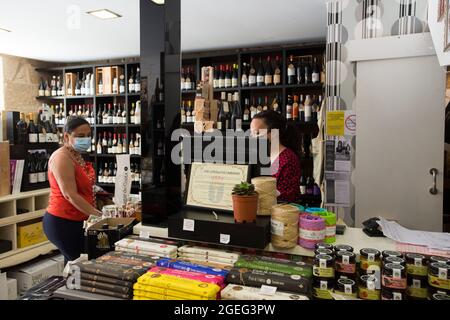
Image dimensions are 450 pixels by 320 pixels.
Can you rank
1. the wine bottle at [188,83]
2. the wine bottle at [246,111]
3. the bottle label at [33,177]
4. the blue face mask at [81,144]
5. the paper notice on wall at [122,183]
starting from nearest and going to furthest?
the paper notice on wall at [122,183]
the blue face mask at [81,144]
the bottle label at [33,177]
the wine bottle at [246,111]
the wine bottle at [188,83]

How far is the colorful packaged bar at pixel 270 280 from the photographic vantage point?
1188 mm

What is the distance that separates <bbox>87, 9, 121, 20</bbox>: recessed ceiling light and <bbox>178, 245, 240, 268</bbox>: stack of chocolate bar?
9.43ft

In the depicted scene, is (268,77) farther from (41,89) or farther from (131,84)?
(41,89)

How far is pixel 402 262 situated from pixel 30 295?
1330 millimetres

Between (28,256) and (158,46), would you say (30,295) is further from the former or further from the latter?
(28,256)

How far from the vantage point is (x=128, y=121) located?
5668 millimetres

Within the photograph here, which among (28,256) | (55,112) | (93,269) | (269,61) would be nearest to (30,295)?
(93,269)

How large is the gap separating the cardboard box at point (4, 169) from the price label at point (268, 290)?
320 cm

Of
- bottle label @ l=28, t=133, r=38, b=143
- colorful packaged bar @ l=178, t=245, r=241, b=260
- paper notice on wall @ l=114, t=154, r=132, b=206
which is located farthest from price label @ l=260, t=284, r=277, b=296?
bottle label @ l=28, t=133, r=38, b=143

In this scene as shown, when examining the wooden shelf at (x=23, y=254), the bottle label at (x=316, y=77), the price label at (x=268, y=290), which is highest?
the bottle label at (x=316, y=77)

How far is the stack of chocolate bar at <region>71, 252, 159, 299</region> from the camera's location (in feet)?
4.14

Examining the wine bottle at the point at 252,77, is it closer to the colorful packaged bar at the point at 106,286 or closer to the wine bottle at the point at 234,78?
the wine bottle at the point at 234,78

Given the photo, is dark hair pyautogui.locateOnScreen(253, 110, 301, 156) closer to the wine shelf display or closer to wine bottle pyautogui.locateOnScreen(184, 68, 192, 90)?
wine bottle pyautogui.locateOnScreen(184, 68, 192, 90)

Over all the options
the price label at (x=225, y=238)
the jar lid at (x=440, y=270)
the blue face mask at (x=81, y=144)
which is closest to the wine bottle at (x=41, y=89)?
the blue face mask at (x=81, y=144)
